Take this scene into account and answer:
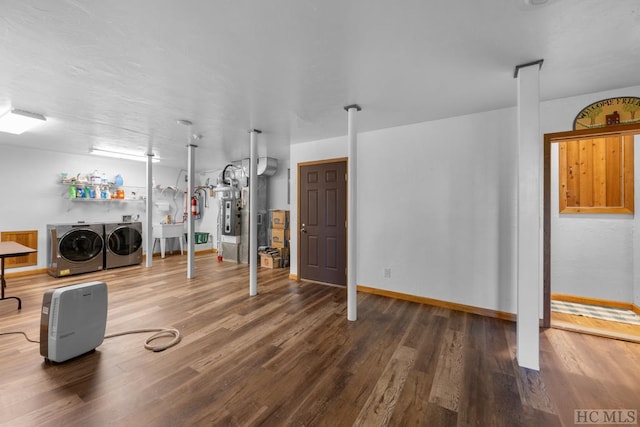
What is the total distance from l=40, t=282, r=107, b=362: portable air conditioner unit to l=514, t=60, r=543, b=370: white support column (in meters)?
3.71

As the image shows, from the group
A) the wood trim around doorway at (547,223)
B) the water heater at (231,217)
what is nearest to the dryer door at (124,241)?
the water heater at (231,217)

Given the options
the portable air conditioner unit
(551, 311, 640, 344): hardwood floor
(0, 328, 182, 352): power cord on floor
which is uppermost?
the portable air conditioner unit

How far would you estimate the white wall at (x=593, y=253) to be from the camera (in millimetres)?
3332

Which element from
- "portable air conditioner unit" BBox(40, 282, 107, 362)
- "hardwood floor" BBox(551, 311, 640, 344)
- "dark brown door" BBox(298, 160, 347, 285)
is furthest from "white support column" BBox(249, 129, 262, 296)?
"hardwood floor" BBox(551, 311, 640, 344)

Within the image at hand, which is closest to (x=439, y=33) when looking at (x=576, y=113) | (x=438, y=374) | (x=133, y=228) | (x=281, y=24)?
(x=281, y=24)

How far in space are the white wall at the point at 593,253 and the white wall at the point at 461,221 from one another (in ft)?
0.03

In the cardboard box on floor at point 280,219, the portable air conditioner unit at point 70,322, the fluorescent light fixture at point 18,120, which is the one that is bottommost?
the portable air conditioner unit at point 70,322

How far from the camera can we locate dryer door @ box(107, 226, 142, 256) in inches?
222

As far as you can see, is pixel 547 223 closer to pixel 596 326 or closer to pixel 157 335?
pixel 596 326

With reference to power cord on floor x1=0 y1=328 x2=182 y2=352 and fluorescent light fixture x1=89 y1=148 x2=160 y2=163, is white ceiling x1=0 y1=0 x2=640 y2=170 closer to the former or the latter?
fluorescent light fixture x1=89 y1=148 x2=160 y2=163

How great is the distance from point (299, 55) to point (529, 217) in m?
2.29

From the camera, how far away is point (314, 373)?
2.08 metres


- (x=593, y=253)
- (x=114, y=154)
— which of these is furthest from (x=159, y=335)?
(x=593, y=253)

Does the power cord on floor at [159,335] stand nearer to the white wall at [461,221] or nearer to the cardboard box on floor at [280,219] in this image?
the white wall at [461,221]
